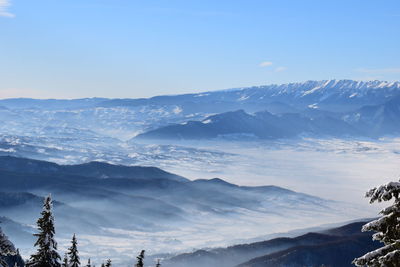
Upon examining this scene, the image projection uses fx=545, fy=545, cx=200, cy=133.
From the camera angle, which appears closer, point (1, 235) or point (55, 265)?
point (1, 235)

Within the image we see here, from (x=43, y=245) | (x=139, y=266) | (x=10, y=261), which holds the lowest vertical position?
(x=10, y=261)

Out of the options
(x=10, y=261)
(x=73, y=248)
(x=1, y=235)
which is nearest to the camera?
(x=1, y=235)

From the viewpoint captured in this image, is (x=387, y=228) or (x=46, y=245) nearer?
(x=387, y=228)

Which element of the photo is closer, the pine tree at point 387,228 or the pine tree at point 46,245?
the pine tree at point 387,228

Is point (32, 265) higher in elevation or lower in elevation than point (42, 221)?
lower

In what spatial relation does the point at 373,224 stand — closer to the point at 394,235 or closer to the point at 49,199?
the point at 394,235

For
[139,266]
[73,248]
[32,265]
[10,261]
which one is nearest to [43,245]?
[32,265]

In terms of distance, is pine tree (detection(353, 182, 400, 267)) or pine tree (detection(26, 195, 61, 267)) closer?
pine tree (detection(353, 182, 400, 267))

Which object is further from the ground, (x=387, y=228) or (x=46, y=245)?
(x=387, y=228)
